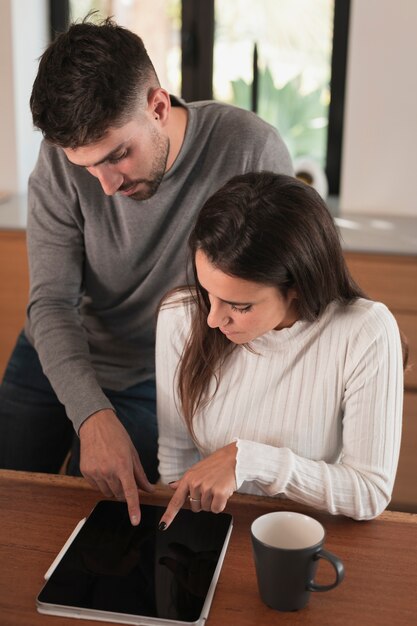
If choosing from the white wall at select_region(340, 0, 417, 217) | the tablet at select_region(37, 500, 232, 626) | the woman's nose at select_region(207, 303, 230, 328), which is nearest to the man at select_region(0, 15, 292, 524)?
the tablet at select_region(37, 500, 232, 626)

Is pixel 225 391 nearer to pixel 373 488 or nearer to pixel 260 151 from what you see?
pixel 373 488

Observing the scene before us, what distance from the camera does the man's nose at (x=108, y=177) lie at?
1453 millimetres

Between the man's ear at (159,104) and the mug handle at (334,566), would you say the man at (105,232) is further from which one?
the mug handle at (334,566)

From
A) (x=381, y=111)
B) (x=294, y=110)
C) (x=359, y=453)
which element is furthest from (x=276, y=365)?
(x=294, y=110)

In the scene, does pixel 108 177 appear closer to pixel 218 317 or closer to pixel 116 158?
pixel 116 158

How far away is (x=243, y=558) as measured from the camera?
1.08 meters

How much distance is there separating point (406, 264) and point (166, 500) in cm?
142

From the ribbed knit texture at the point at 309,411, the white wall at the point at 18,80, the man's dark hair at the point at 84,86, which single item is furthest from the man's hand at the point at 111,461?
the white wall at the point at 18,80

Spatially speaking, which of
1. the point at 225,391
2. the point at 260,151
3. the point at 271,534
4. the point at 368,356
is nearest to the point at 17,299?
the point at 260,151

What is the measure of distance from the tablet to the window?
215 centimetres

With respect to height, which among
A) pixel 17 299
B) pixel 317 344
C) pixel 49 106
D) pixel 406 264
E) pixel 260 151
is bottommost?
pixel 17 299

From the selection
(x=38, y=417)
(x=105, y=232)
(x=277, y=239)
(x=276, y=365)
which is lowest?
(x=38, y=417)

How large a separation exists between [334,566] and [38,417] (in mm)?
1036

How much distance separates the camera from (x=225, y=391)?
→ 1404 millimetres
